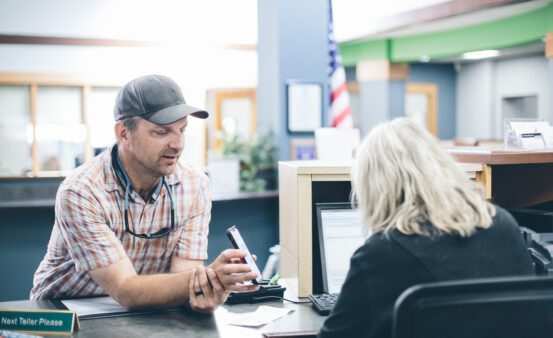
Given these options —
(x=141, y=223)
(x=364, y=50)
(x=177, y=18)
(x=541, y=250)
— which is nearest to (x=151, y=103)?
(x=141, y=223)

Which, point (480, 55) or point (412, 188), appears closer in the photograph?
point (412, 188)

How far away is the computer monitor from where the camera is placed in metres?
1.97

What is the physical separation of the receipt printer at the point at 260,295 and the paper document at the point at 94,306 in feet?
1.10

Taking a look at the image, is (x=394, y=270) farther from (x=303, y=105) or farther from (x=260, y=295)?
(x=303, y=105)

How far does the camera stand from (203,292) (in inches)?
66.9

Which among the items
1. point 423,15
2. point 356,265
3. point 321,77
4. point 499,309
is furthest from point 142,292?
point 423,15

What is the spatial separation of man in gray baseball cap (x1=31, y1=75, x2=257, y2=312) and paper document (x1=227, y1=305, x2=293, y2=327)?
0.25ft

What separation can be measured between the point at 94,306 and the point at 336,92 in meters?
3.40

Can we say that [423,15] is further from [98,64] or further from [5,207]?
[5,207]

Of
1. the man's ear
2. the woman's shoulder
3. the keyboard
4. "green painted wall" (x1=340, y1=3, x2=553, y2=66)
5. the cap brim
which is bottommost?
the keyboard

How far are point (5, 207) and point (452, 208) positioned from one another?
366 centimetres

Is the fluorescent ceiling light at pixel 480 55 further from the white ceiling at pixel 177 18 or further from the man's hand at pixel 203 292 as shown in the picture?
the man's hand at pixel 203 292

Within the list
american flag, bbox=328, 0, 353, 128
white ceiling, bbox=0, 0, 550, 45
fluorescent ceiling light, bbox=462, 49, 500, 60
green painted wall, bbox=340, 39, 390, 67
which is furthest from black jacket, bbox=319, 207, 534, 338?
fluorescent ceiling light, bbox=462, 49, 500, 60

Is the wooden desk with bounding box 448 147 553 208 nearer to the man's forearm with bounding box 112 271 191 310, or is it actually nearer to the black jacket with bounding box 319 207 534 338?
the black jacket with bounding box 319 207 534 338
